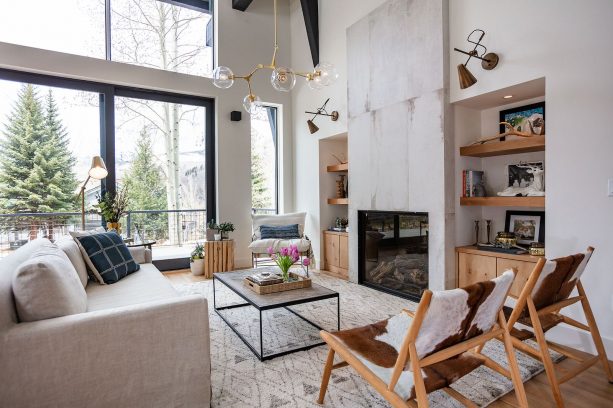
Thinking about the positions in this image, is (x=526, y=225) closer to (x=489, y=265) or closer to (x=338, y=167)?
(x=489, y=265)

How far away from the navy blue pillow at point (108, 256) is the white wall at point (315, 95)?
2.89 m

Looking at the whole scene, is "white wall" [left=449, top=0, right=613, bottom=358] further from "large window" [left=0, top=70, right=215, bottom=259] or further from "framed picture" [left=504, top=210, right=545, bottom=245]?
"large window" [left=0, top=70, right=215, bottom=259]

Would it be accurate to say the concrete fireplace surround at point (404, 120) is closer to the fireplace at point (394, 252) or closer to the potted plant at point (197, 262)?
the fireplace at point (394, 252)

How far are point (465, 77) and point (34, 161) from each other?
496cm

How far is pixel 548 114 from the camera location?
264 centimetres

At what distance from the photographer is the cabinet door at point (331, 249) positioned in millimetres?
5047

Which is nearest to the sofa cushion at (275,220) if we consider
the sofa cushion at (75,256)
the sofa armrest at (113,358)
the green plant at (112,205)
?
the green plant at (112,205)

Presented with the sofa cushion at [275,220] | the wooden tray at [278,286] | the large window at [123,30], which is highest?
the large window at [123,30]

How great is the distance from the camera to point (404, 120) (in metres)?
3.76

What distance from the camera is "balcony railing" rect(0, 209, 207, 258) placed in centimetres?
423

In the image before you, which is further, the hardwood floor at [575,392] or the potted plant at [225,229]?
the potted plant at [225,229]

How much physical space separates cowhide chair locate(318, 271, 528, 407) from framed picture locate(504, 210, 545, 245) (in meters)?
1.88

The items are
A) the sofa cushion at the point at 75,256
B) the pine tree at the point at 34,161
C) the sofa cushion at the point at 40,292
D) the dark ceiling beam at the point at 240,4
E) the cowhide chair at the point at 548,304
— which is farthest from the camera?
the dark ceiling beam at the point at 240,4

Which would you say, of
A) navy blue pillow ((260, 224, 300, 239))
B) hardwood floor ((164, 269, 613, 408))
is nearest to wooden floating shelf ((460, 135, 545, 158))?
hardwood floor ((164, 269, 613, 408))
